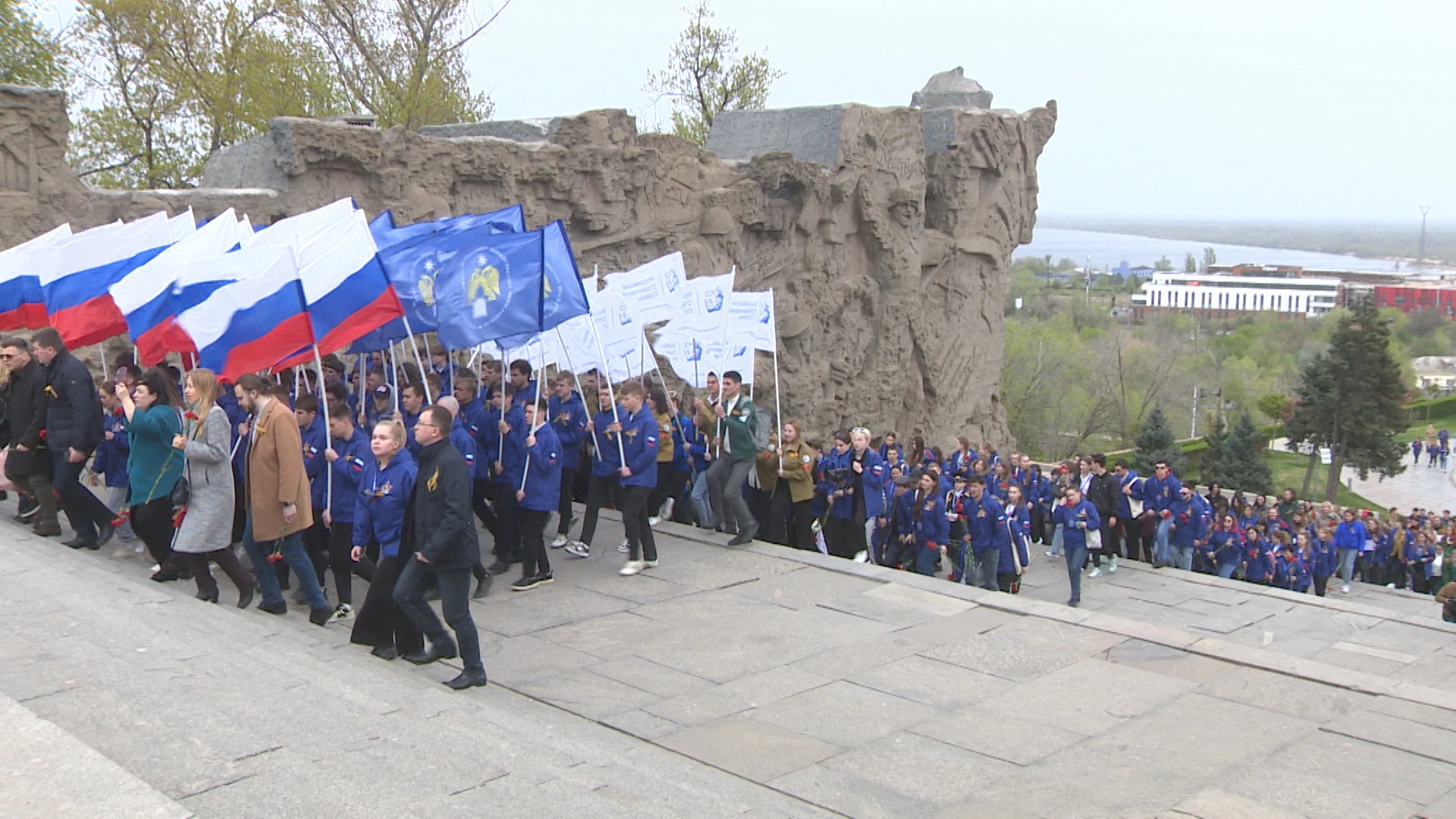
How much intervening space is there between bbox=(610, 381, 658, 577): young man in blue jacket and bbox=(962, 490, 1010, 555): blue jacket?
3419 mm

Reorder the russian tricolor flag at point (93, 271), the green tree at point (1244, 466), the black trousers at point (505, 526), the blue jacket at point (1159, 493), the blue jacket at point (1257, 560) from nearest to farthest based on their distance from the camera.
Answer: the black trousers at point (505, 526) → the russian tricolor flag at point (93, 271) → the blue jacket at point (1159, 493) → the blue jacket at point (1257, 560) → the green tree at point (1244, 466)

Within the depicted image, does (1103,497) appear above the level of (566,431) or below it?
below

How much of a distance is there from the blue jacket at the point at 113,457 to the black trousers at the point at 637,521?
10.9 feet

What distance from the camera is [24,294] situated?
10000 mm

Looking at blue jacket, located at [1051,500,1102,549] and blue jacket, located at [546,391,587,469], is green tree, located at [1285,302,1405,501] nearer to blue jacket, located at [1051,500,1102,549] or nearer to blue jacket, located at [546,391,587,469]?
blue jacket, located at [1051,500,1102,549]

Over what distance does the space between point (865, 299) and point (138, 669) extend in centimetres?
1479

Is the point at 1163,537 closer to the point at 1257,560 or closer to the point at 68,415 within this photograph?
the point at 1257,560

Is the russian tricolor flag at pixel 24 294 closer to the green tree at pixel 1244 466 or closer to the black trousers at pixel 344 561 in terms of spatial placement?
the black trousers at pixel 344 561

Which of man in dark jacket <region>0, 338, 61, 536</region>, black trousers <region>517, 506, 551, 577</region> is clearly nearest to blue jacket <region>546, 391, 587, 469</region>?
black trousers <region>517, 506, 551, 577</region>

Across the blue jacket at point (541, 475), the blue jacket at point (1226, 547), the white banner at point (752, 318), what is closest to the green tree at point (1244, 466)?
the blue jacket at point (1226, 547)

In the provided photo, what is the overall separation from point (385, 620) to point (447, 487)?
3.54ft

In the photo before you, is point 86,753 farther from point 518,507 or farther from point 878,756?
point 518,507

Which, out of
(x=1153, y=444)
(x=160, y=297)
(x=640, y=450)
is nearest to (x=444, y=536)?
(x=640, y=450)

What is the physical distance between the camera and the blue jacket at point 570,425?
940cm
